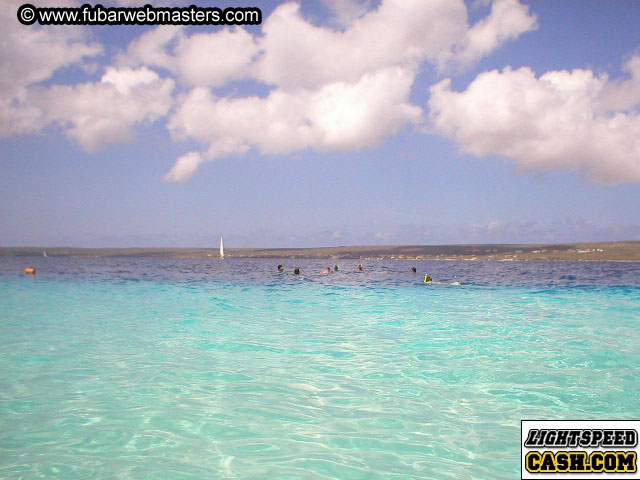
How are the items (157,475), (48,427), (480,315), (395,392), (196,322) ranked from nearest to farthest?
(157,475) < (48,427) < (395,392) < (196,322) < (480,315)

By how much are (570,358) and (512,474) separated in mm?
8065

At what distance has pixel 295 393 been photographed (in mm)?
9586

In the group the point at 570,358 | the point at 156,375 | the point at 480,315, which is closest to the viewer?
the point at 156,375

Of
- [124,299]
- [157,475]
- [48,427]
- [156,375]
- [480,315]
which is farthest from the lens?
[124,299]

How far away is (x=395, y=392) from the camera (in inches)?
378

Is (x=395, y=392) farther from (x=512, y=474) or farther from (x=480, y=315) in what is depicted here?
(x=480, y=315)

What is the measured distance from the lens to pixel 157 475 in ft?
20.1

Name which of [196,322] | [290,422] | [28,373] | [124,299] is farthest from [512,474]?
[124,299]

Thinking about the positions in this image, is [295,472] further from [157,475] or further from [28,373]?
[28,373]

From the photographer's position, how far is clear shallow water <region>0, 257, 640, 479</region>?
261 inches

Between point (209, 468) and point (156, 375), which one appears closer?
point (209, 468)

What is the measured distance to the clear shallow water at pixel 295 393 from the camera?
6.62 metres

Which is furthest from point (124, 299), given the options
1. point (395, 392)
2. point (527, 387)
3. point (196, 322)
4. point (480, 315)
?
point (527, 387)

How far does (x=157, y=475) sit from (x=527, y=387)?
8.19m
